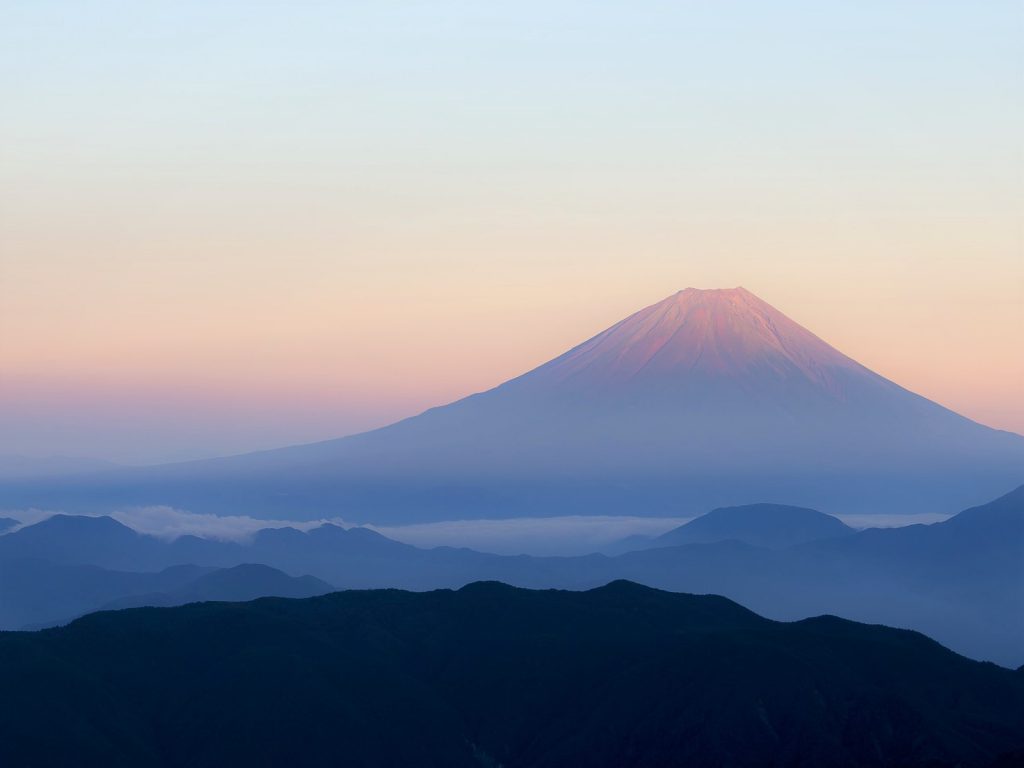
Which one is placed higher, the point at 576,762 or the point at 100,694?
the point at 100,694

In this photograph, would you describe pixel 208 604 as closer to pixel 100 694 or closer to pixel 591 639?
pixel 100 694

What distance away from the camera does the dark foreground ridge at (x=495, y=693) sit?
366 feet

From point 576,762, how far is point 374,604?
3838cm

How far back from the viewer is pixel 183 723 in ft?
394

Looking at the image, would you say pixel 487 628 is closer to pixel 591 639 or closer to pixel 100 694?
pixel 591 639

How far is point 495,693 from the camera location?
417 feet

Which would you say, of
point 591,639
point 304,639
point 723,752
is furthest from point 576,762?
point 304,639

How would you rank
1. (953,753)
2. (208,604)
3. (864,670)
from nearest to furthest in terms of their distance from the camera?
(953,753)
(864,670)
(208,604)

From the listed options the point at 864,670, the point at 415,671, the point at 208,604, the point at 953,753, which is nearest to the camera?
the point at 953,753

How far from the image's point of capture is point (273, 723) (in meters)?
120

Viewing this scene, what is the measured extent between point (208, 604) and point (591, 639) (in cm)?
3340

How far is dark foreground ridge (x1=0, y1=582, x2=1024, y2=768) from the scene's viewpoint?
112 meters

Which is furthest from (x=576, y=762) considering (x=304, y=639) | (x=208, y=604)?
(x=208, y=604)

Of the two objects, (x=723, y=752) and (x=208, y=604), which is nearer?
(x=723, y=752)
